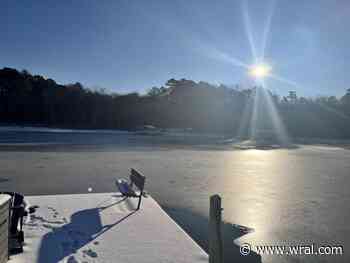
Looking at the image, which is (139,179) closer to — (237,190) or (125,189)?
(125,189)

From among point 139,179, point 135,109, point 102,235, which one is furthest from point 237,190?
point 135,109

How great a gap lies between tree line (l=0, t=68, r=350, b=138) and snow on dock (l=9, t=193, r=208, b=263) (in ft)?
156

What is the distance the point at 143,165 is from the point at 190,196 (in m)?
5.12

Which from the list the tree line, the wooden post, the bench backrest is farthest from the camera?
the tree line

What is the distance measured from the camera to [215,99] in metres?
60.6

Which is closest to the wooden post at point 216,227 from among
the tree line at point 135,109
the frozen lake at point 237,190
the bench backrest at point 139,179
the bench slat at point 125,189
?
the frozen lake at point 237,190

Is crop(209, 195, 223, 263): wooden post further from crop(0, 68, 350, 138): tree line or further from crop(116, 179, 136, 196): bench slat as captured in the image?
crop(0, 68, 350, 138): tree line

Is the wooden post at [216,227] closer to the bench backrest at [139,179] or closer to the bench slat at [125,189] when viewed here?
the bench backrest at [139,179]

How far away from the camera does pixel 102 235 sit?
4.61 m

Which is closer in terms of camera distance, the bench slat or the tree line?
the bench slat

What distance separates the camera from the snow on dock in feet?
12.8

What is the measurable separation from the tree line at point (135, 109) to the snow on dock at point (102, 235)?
4770 cm

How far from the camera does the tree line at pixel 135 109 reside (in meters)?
54.3

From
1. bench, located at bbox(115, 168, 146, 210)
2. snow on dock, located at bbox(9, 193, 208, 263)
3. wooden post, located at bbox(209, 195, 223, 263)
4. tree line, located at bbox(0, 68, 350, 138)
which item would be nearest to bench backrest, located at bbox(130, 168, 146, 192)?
bench, located at bbox(115, 168, 146, 210)
